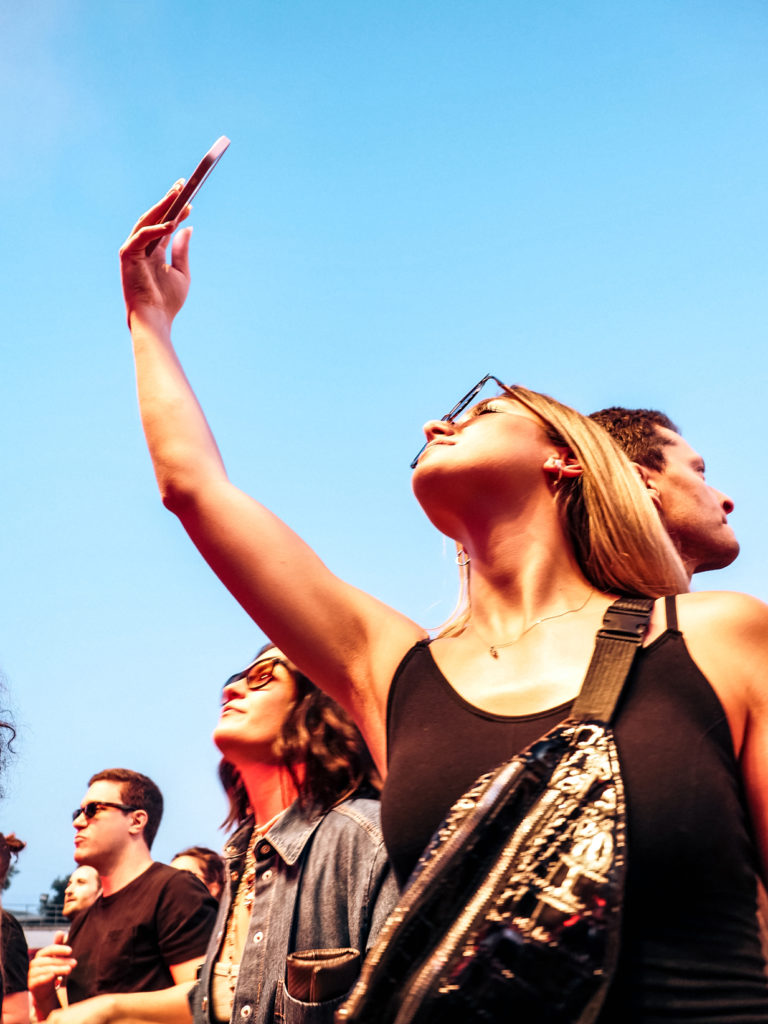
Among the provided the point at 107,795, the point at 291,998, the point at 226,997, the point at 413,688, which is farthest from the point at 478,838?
the point at 107,795

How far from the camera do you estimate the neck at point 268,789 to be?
3916mm

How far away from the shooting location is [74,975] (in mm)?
5215

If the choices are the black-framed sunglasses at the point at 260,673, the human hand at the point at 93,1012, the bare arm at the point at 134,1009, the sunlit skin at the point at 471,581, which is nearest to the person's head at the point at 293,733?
the black-framed sunglasses at the point at 260,673

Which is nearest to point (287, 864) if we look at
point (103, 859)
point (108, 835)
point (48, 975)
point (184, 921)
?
point (184, 921)

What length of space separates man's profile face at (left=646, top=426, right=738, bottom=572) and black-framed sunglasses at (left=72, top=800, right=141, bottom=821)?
446 cm

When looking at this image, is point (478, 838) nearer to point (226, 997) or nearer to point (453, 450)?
point (453, 450)

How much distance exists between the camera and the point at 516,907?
4.67 feet

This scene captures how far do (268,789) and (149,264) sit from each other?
Answer: 221 cm

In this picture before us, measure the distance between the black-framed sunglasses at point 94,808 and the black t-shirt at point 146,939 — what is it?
1157mm

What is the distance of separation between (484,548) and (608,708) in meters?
0.64

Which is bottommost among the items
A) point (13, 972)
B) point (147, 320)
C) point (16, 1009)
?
point (16, 1009)

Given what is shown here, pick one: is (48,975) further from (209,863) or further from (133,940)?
(209,863)

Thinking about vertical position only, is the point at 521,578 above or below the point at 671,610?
above

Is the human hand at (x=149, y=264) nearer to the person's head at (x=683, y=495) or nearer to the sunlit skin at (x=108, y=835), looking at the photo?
the person's head at (x=683, y=495)
